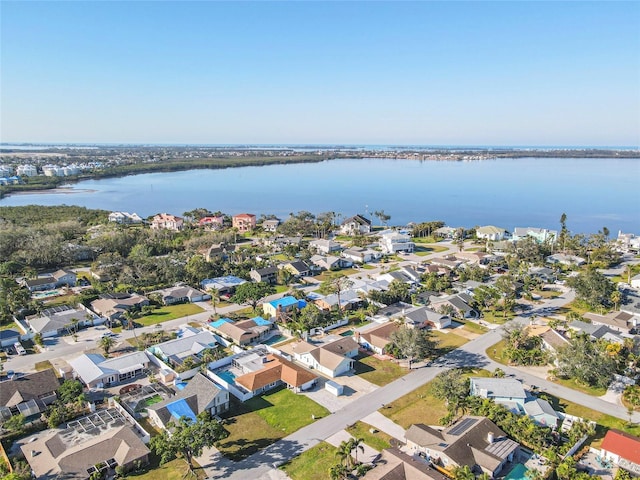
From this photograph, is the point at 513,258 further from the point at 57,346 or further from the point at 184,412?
the point at 57,346

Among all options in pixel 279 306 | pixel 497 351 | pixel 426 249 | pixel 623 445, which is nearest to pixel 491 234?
pixel 426 249

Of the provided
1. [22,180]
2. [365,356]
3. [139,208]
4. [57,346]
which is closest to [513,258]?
[365,356]

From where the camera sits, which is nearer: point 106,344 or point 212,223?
point 106,344

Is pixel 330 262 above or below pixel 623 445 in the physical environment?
above

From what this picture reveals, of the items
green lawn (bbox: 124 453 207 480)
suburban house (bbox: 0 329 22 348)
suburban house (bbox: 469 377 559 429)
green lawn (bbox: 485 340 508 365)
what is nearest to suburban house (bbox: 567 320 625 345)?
green lawn (bbox: 485 340 508 365)

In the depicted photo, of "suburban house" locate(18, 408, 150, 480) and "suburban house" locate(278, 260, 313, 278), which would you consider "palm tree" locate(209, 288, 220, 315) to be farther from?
"suburban house" locate(18, 408, 150, 480)

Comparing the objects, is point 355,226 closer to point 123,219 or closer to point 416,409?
point 123,219

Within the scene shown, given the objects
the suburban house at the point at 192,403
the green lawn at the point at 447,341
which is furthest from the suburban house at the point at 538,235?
the suburban house at the point at 192,403
